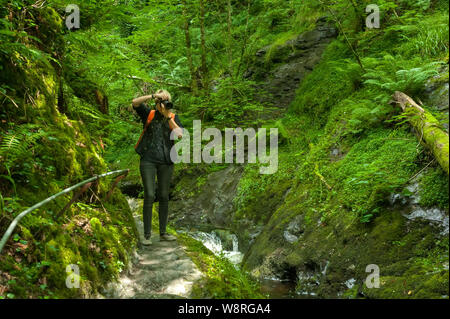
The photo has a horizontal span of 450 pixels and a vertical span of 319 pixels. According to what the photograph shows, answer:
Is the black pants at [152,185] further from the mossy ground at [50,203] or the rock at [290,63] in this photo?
the rock at [290,63]

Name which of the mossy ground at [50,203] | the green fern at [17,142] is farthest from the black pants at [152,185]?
the green fern at [17,142]

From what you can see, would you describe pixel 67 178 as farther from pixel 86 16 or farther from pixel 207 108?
pixel 207 108

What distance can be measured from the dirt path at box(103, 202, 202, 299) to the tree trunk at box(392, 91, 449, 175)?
347 cm

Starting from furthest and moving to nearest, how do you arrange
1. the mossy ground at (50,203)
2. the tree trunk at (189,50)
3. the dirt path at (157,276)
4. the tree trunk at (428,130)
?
the tree trunk at (189,50), the tree trunk at (428,130), the dirt path at (157,276), the mossy ground at (50,203)

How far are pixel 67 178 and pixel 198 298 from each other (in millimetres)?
2277

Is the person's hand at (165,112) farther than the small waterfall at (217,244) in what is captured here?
No

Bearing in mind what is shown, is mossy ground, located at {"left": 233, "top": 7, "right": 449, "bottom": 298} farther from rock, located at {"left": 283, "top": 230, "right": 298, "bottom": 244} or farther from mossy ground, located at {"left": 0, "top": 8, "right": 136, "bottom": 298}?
mossy ground, located at {"left": 0, "top": 8, "right": 136, "bottom": 298}

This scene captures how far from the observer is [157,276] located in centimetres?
459

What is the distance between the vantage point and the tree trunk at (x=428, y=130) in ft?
14.6

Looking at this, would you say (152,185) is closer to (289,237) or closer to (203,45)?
(289,237)

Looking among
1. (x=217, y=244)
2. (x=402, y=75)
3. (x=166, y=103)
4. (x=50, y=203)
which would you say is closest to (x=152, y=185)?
(x=166, y=103)

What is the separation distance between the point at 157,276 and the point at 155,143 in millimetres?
1964

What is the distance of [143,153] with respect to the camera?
5.45 m

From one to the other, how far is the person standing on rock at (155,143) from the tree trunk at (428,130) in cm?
356
